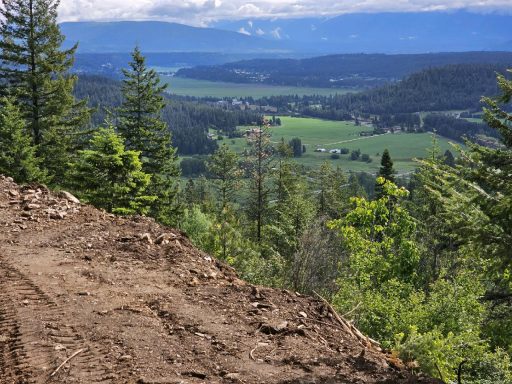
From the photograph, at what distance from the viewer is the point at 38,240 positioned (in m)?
9.86

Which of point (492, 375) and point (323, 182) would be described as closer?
point (492, 375)

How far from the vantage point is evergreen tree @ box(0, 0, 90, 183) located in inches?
989

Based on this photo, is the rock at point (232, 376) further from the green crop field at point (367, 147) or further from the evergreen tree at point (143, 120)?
the green crop field at point (367, 147)

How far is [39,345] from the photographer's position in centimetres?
628

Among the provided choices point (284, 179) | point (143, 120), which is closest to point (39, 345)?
point (143, 120)

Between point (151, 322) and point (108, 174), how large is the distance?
37.7 ft

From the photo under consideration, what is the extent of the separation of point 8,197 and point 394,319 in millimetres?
9093

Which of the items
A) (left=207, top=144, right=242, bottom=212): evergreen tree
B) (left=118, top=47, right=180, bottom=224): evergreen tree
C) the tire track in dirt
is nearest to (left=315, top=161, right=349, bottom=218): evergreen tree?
(left=207, top=144, right=242, bottom=212): evergreen tree

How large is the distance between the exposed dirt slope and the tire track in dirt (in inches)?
0.5

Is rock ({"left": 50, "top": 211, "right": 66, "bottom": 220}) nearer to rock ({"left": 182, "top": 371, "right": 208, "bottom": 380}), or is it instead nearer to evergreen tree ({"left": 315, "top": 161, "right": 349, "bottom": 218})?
rock ({"left": 182, "top": 371, "right": 208, "bottom": 380})

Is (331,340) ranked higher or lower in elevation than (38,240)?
lower

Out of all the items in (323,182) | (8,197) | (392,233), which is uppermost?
(8,197)

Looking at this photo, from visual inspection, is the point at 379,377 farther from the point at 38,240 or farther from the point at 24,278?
the point at 38,240

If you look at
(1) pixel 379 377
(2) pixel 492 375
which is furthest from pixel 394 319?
(1) pixel 379 377
